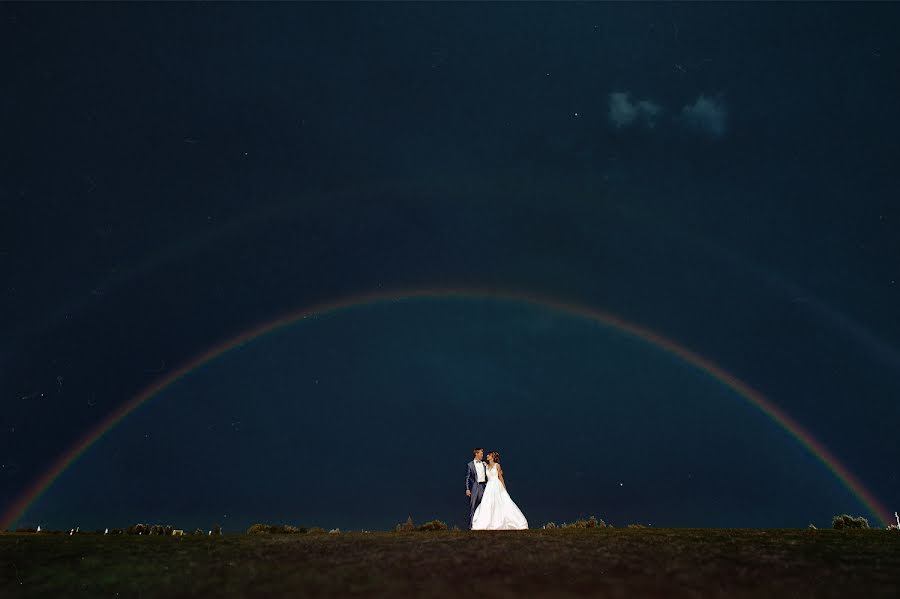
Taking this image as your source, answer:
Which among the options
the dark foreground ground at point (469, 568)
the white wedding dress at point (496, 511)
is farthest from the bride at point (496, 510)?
the dark foreground ground at point (469, 568)

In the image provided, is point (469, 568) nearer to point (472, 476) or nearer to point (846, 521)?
point (472, 476)

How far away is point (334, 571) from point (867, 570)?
8438 millimetres

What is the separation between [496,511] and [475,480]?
130cm

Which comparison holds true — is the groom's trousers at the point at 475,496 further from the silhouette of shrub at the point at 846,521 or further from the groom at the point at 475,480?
the silhouette of shrub at the point at 846,521

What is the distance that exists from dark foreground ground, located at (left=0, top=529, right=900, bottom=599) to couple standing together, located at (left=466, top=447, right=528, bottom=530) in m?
8.04

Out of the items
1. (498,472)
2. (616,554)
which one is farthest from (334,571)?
(498,472)

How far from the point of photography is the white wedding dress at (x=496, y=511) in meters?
23.6

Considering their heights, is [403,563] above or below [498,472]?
below

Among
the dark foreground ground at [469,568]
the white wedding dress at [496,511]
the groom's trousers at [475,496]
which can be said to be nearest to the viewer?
the dark foreground ground at [469,568]

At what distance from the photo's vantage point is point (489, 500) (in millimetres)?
23984

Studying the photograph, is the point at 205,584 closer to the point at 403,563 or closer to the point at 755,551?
the point at 403,563

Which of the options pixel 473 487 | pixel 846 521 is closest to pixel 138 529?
pixel 473 487

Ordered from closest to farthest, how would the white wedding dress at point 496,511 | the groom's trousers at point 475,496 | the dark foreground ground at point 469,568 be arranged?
the dark foreground ground at point 469,568 < the white wedding dress at point 496,511 < the groom's trousers at point 475,496

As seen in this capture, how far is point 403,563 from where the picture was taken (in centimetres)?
1229
